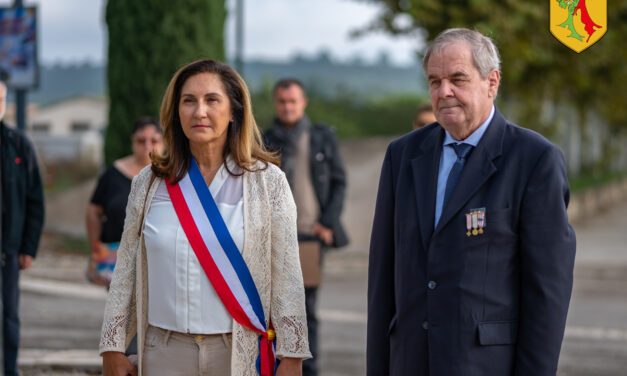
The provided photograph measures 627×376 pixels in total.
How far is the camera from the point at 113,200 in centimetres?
632

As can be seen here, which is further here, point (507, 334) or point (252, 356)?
point (252, 356)

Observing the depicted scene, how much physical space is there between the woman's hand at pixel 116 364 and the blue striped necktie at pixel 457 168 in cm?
130

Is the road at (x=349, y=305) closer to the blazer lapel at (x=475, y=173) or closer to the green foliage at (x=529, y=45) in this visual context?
the green foliage at (x=529, y=45)

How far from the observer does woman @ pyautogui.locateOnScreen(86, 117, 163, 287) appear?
6.30m

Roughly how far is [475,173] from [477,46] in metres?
0.43

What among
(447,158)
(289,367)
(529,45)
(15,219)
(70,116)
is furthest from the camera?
(70,116)

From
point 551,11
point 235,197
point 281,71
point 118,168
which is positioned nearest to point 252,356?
point 235,197

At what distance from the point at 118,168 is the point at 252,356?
10.7 ft

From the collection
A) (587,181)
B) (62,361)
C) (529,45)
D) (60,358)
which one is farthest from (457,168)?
(587,181)

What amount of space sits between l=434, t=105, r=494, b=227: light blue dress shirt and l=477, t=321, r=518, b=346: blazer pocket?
0.38m

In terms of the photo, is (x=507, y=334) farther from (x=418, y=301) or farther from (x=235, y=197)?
(x=235, y=197)

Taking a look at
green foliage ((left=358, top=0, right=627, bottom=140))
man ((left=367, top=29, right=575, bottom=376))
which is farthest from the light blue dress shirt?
green foliage ((left=358, top=0, right=627, bottom=140))

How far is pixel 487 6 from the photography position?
53.1 feet

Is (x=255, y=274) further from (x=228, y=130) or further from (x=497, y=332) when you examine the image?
(x=497, y=332)
